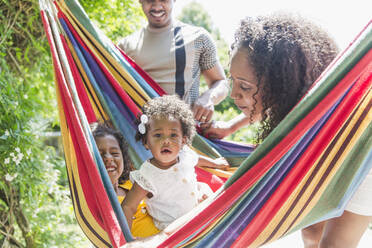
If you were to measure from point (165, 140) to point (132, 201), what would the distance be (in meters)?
0.28

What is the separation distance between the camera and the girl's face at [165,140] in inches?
67.7

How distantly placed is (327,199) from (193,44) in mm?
1279

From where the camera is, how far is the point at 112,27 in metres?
3.61

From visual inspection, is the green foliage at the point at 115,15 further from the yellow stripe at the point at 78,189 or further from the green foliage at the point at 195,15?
the green foliage at the point at 195,15

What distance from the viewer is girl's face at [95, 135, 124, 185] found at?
191 centimetres

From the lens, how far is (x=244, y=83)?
1462mm

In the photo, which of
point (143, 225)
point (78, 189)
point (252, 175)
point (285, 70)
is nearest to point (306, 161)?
point (252, 175)

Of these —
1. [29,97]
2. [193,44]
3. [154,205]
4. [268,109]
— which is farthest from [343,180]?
[29,97]

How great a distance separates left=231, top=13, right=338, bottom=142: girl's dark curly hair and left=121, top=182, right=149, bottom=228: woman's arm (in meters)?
0.61

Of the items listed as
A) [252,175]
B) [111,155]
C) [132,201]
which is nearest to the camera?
[252,175]

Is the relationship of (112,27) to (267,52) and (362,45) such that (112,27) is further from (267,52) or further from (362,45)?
(362,45)

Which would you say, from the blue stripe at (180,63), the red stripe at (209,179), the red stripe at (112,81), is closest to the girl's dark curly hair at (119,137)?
the red stripe at (112,81)

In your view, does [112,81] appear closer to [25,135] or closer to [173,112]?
[173,112]

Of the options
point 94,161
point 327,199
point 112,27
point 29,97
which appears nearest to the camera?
point 327,199
